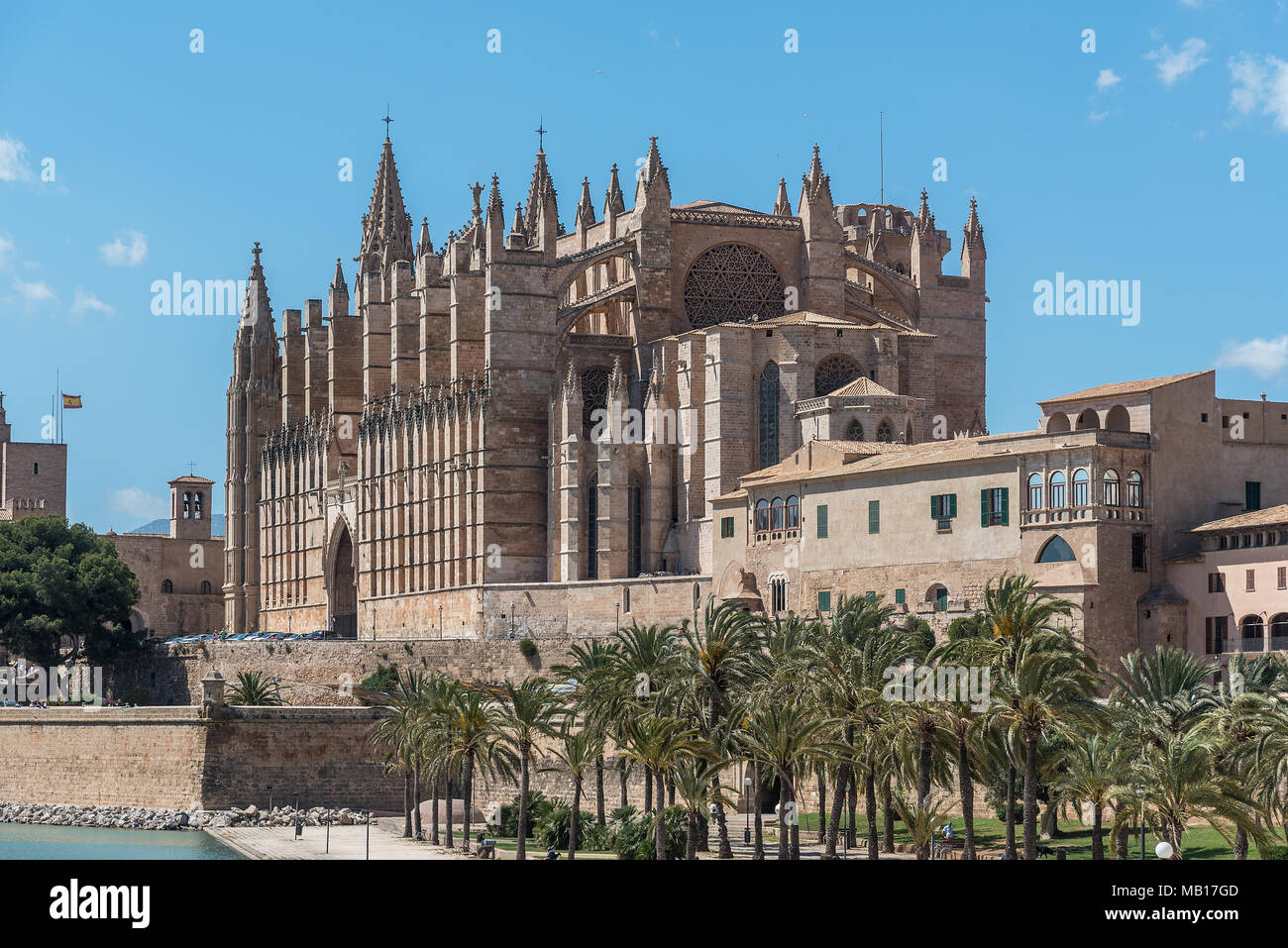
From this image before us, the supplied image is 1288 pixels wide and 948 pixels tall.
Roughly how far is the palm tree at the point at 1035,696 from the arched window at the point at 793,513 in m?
19.5

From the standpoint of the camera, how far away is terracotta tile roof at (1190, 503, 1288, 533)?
48.8 metres

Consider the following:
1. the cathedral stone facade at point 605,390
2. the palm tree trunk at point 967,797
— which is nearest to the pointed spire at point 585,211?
the cathedral stone facade at point 605,390

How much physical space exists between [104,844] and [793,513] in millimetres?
19734

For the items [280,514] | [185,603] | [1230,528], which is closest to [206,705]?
[1230,528]

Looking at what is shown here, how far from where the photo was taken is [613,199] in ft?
280

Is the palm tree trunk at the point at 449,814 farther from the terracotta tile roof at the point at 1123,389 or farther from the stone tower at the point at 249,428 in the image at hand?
the stone tower at the point at 249,428

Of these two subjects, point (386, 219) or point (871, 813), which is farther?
point (386, 219)

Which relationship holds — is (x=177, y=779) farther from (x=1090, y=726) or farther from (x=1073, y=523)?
(x=1090, y=726)

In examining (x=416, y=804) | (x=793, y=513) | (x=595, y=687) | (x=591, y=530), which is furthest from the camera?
(x=591, y=530)

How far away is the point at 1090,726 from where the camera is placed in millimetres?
39562

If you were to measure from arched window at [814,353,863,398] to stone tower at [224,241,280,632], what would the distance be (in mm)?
38443

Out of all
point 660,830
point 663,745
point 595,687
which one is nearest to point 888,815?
point 663,745

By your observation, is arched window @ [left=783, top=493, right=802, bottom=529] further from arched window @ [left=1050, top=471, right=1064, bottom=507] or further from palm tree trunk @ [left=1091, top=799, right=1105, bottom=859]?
palm tree trunk @ [left=1091, top=799, right=1105, bottom=859]

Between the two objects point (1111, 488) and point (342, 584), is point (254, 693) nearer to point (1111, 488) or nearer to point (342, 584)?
point (342, 584)
